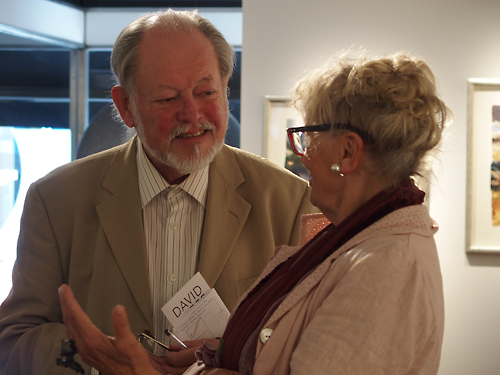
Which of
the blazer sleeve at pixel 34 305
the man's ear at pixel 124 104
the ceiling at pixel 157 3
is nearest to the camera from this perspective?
the blazer sleeve at pixel 34 305

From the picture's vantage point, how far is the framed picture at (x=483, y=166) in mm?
3746

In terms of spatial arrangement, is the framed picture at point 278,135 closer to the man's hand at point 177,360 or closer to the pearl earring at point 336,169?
the man's hand at point 177,360

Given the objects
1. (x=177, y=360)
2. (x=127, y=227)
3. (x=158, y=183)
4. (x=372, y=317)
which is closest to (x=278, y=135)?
(x=158, y=183)

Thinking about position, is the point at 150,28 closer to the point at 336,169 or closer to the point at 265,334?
the point at 336,169

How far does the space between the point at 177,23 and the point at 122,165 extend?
0.56m

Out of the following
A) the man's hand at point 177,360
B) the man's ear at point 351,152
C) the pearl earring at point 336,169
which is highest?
the man's ear at point 351,152

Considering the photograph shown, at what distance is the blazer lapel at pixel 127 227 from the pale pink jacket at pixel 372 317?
2.33 feet

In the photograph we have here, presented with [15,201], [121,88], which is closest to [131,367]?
[121,88]

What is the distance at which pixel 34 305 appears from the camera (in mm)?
1771

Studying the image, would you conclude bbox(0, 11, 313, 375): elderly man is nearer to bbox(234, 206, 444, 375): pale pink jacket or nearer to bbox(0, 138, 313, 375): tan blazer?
bbox(0, 138, 313, 375): tan blazer

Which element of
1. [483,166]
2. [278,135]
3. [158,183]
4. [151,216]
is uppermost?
[278,135]

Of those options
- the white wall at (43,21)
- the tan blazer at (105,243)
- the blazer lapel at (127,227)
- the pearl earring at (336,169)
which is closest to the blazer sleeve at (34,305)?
the tan blazer at (105,243)

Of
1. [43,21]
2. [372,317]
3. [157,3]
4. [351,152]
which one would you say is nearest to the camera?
[372,317]

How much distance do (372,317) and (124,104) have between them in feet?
4.44
